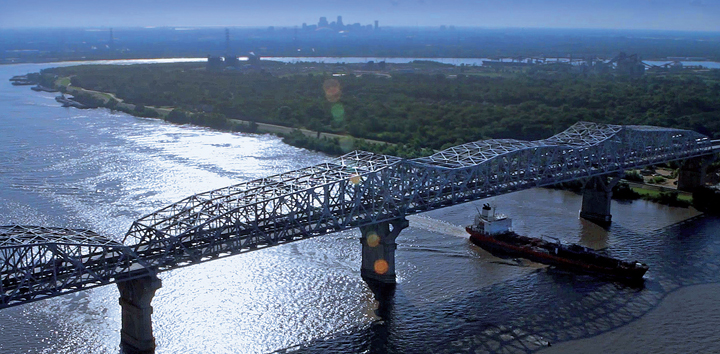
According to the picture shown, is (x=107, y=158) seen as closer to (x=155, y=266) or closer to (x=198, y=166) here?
(x=198, y=166)

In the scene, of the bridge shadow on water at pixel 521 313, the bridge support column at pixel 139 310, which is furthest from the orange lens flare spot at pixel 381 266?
the bridge support column at pixel 139 310

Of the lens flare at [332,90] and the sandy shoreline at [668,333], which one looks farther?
the lens flare at [332,90]

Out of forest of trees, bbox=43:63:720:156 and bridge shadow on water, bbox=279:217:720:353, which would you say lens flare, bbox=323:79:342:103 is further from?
bridge shadow on water, bbox=279:217:720:353

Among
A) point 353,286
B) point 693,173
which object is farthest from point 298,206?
point 693,173

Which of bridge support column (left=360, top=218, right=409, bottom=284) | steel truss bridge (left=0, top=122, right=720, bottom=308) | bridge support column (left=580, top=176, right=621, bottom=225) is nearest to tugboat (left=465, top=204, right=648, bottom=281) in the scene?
steel truss bridge (left=0, top=122, right=720, bottom=308)

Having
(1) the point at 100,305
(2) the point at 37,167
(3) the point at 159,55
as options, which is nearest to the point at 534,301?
(1) the point at 100,305

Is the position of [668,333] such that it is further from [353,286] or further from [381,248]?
[353,286]

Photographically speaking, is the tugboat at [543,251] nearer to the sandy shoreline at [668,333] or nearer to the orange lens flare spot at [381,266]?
the sandy shoreline at [668,333]
